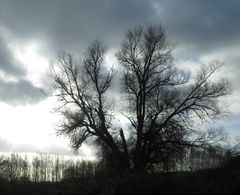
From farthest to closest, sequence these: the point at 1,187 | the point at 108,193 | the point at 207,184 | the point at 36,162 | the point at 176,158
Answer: the point at 36,162 < the point at 176,158 < the point at 1,187 < the point at 108,193 < the point at 207,184

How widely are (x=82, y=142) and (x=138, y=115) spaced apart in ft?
19.6

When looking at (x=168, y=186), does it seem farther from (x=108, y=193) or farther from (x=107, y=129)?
(x=107, y=129)

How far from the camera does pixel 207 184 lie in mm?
19609

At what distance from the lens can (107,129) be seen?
3691 centimetres

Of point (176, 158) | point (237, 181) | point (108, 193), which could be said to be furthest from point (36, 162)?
point (237, 181)

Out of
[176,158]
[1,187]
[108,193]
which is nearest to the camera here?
[108,193]

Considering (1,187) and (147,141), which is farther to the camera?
(147,141)

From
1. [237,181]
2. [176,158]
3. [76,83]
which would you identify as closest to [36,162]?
[76,83]

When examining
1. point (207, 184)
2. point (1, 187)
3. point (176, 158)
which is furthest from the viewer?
point (176, 158)

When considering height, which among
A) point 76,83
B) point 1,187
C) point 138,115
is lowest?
point 1,187

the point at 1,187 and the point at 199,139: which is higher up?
the point at 199,139

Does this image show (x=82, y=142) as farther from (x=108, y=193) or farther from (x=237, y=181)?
(x=237, y=181)

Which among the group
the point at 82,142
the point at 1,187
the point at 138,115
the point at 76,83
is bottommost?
the point at 1,187

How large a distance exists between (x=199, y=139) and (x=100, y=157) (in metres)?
9.40
